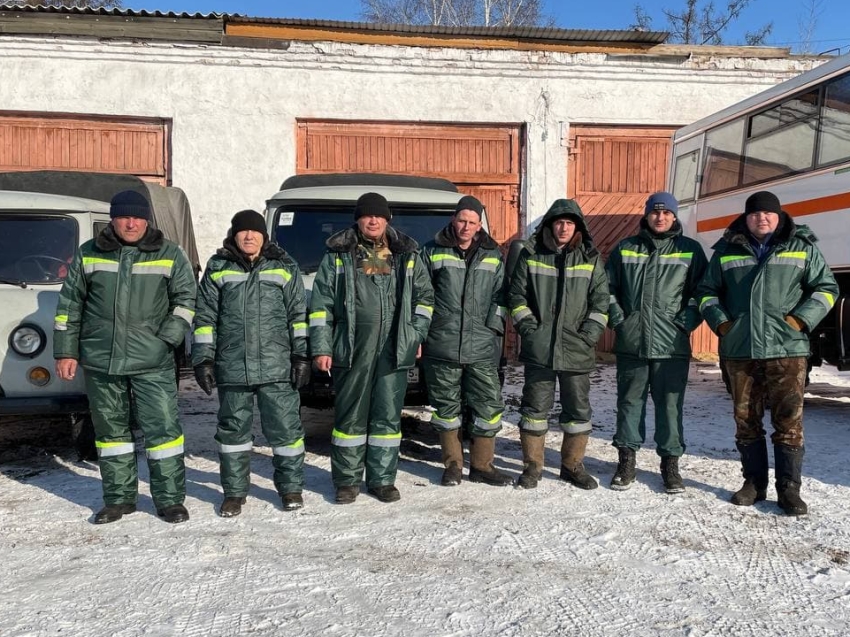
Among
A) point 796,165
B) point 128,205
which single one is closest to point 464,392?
point 128,205

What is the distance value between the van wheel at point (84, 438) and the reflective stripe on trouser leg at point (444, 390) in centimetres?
248

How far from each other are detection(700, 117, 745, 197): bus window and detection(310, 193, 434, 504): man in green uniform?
16.2 feet

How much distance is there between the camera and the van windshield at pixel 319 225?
537 cm

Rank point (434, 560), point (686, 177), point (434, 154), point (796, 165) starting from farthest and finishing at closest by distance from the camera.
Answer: point (434, 154), point (686, 177), point (796, 165), point (434, 560)

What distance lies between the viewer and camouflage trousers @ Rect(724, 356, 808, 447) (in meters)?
3.94

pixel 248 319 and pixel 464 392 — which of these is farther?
pixel 464 392

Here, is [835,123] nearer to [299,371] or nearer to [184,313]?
[299,371]

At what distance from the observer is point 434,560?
11.1 feet

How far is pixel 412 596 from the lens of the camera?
2988 mm

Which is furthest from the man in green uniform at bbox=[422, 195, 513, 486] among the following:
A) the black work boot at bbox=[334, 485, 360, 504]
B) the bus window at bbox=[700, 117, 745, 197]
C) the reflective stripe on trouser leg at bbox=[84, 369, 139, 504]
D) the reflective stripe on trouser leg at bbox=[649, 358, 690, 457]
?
the bus window at bbox=[700, 117, 745, 197]

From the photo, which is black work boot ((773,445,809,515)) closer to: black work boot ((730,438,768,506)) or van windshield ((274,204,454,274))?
black work boot ((730,438,768,506))

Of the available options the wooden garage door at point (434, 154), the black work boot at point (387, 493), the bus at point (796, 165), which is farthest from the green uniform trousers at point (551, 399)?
the wooden garage door at point (434, 154)

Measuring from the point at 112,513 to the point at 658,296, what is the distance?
350cm

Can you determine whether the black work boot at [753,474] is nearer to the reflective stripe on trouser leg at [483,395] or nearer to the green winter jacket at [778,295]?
the green winter jacket at [778,295]
